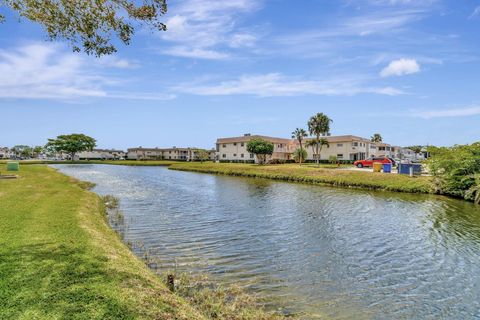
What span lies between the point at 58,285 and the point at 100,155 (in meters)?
179

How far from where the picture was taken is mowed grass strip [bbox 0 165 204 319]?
20.7 feet

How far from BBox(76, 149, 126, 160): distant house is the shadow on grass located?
17124cm

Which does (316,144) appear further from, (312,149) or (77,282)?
(77,282)

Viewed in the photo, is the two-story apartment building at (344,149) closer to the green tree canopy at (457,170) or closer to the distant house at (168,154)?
the green tree canopy at (457,170)

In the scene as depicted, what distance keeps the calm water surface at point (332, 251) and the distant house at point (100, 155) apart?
158m

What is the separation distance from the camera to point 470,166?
31219 millimetres

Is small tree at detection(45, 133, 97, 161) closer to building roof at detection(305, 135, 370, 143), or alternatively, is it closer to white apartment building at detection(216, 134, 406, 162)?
white apartment building at detection(216, 134, 406, 162)

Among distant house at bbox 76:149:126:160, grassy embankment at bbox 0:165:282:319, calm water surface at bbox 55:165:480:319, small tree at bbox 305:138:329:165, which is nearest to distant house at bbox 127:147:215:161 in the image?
distant house at bbox 76:149:126:160

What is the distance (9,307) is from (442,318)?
10.0 meters

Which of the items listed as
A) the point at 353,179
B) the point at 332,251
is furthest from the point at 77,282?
the point at 353,179

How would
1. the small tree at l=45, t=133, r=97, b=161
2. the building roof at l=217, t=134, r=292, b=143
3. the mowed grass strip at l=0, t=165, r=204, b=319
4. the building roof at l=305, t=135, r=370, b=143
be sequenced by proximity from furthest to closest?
the small tree at l=45, t=133, r=97, b=161
the building roof at l=217, t=134, r=292, b=143
the building roof at l=305, t=135, r=370, b=143
the mowed grass strip at l=0, t=165, r=204, b=319

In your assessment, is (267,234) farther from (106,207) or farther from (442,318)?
(106,207)

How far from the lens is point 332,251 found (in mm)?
13875

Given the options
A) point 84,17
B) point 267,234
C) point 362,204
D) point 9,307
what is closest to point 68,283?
point 9,307
